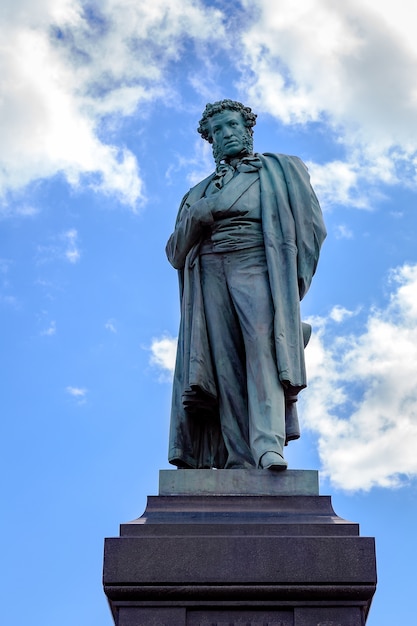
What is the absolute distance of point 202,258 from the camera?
39.7 ft

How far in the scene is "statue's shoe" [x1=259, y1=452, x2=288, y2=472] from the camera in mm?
10504

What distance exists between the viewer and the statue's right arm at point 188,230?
11978 mm

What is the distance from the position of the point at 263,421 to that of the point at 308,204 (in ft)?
8.96

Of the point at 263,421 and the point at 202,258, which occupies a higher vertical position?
the point at 202,258

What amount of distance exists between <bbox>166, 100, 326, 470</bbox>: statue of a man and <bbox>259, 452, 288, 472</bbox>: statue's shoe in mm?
18

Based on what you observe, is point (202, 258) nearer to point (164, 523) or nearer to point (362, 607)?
point (164, 523)

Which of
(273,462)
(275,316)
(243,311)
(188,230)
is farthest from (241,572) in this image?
(188,230)

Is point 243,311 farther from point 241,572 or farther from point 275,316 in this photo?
point 241,572

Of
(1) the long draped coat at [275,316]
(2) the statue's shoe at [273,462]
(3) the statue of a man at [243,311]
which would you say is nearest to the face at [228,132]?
(3) the statue of a man at [243,311]

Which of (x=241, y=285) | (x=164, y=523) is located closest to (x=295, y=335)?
(x=241, y=285)

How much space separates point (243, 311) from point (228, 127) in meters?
2.52

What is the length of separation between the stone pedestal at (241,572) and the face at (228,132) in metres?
4.69

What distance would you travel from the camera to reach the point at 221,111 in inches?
503

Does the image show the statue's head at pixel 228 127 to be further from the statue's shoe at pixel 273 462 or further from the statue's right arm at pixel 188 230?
the statue's shoe at pixel 273 462
